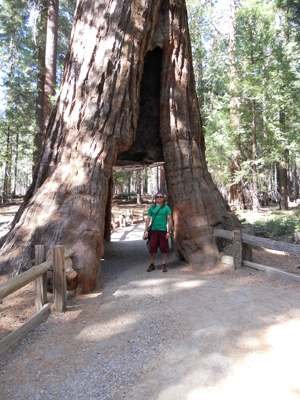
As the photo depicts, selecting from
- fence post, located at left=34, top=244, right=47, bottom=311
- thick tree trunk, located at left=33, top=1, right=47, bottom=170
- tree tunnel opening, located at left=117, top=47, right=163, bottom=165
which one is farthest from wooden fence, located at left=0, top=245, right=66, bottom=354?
thick tree trunk, located at left=33, top=1, right=47, bottom=170

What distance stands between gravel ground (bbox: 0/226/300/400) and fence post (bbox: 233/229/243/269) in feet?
3.97

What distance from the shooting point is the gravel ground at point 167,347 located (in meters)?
3.97

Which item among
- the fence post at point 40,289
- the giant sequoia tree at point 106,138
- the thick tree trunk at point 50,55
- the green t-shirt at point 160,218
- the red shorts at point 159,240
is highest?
the thick tree trunk at point 50,55

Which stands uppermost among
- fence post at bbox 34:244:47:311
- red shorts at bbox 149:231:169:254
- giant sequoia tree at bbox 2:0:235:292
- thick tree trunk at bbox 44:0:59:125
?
thick tree trunk at bbox 44:0:59:125

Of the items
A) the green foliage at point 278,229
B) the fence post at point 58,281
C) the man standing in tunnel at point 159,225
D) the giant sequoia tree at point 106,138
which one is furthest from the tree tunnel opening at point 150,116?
the fence post at point 58,281

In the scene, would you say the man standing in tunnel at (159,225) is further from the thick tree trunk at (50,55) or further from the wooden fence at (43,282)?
the thick tree trunk at (50,55)

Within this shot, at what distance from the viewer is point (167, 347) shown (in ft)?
16.3

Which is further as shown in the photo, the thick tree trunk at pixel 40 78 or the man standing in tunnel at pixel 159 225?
the thick tree trunk at pixel 40 78

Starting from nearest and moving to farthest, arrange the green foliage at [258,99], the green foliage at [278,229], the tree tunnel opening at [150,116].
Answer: the tree tunnel opening at [150,116] < the green foliage at [278,229] < the green foliage at [258,99]

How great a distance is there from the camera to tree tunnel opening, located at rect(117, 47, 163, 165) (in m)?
12.8

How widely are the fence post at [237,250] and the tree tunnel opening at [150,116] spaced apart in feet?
14.6

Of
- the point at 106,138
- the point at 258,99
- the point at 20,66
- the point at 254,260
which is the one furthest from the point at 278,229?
the point at 20,66

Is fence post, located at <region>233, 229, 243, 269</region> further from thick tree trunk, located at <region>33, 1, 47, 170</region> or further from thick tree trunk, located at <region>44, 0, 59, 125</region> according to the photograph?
thick tree trunk, located at <region>33, 1, 47, 170</region>

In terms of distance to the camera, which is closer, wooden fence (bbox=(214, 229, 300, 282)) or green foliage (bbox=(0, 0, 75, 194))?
wooden fence (bbox=(214, 229, 300, 282))
